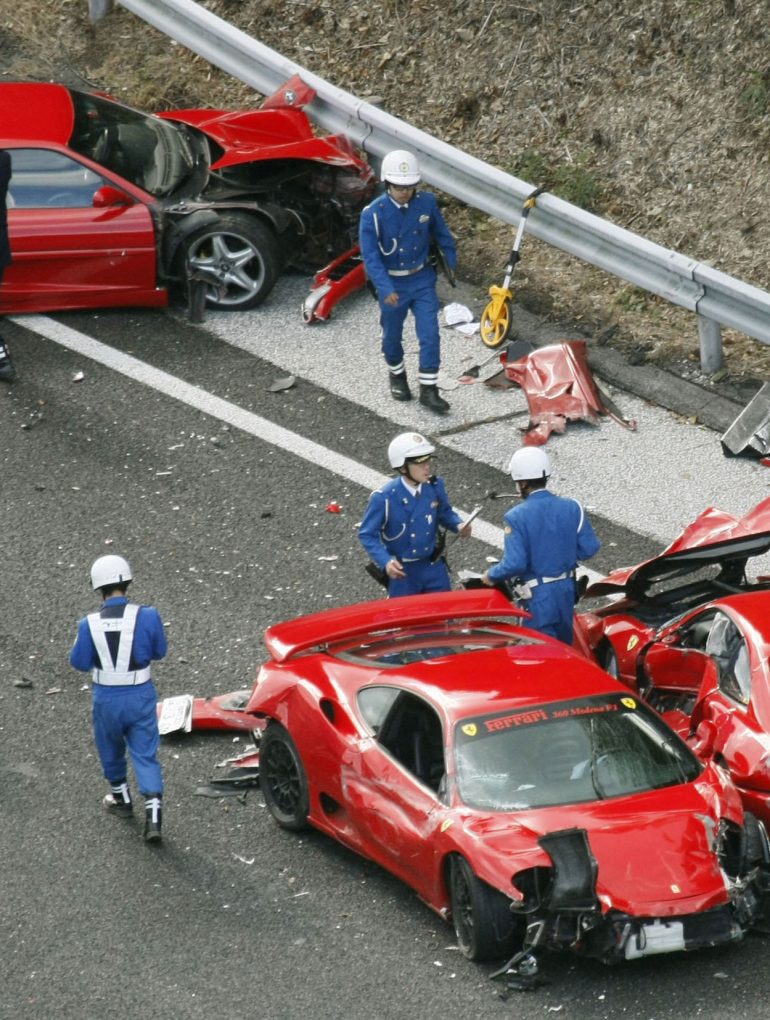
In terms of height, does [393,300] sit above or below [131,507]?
above

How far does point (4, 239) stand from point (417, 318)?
122 inches

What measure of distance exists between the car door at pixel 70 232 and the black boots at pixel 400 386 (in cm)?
221

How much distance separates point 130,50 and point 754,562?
8611 millimetres

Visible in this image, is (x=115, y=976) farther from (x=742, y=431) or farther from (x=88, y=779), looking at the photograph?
(x=742, y=431)

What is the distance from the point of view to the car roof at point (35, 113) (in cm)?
1380

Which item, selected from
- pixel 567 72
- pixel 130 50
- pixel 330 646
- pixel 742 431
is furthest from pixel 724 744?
pixel 130 50

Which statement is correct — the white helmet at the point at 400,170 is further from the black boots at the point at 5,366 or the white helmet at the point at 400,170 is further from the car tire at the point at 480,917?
the car tire at the point at 480,917

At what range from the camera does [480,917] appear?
7422 mm

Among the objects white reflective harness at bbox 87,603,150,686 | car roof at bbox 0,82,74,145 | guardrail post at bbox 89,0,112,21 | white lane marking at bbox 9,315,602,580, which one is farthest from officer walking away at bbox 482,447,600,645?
guardrail post at bbox 89,0,112,21

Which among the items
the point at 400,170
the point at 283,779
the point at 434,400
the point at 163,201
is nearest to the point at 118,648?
Answer: the point at 283,779

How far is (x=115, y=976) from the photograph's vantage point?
7.76 meters

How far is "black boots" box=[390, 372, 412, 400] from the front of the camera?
12.9 metres

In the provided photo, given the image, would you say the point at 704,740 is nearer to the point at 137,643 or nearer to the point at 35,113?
the point at 137,643

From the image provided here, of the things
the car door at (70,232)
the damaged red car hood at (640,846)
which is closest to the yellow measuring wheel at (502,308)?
the car door at (70,232)
